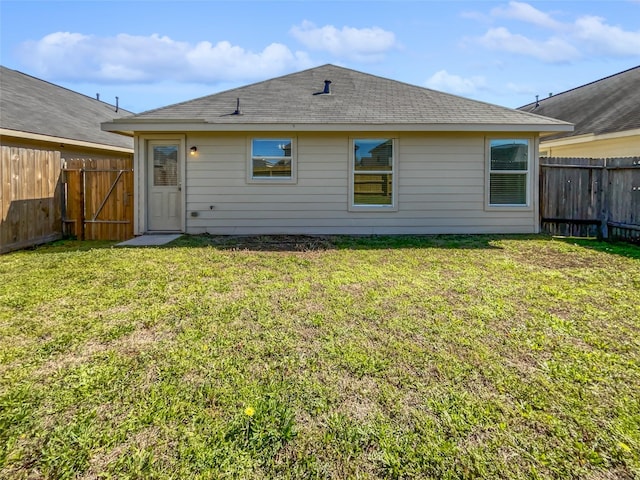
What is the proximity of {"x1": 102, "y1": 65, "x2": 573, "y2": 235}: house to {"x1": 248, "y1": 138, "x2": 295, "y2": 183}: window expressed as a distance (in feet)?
0.08

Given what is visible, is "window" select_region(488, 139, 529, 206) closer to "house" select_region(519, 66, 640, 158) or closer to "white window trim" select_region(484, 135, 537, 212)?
"white window trim" select_region(484, 135, 537, 212)

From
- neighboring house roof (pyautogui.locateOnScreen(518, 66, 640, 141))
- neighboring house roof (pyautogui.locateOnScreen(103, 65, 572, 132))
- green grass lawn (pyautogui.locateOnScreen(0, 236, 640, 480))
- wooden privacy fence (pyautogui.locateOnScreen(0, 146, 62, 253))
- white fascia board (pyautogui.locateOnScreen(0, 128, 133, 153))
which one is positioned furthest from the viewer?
neighboring house roof (pyautogui.locateOnScreen(518, 66, 640, 141))

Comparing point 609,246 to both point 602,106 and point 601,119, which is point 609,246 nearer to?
point 601,119

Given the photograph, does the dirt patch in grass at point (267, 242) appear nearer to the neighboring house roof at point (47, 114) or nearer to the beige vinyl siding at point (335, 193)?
the beige vinyl siding at point (335, 193)

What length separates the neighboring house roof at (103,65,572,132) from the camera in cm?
833

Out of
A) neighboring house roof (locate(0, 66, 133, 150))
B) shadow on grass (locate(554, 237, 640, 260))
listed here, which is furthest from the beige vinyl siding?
neighboring house roof (locate(0, 66, 133, 150))

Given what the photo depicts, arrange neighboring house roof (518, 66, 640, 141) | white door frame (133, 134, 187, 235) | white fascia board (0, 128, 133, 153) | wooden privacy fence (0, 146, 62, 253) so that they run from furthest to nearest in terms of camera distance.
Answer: neighboring house roof (518, 66, 640, 141) → white fascia board (0, 128, 133, 153) → white door frame (133, 134, 187, 235) → wooden privacy fence (0, 146, 62, 253)

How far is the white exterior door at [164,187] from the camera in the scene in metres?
8.97

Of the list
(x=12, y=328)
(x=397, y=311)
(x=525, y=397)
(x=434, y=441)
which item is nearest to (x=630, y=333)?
(x=525, y=397)

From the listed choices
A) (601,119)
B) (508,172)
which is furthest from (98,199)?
(601,119)

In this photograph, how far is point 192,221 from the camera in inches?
357

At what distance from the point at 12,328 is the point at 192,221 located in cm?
578

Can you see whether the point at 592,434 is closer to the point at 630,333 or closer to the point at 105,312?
the point at 630,333

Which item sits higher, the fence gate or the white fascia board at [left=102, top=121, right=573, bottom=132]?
the white fascia board at [left=102, top=121, right=573, bottom=132]
